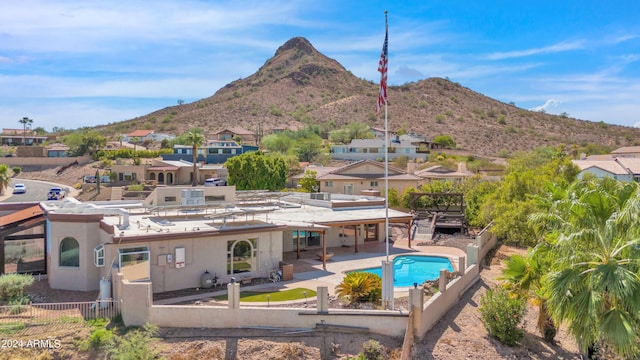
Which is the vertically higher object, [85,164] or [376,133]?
[376,133]

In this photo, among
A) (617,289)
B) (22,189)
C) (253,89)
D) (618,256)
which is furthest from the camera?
(253,89)

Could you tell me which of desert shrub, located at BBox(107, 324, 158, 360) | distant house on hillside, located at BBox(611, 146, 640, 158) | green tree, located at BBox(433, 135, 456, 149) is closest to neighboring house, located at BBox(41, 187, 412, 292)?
desert shrub, located at BBox(107, 324, 158, 360)

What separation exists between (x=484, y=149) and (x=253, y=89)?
9871 centimetres

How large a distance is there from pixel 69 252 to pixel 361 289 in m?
12.8

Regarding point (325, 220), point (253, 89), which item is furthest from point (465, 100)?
point (325, 220)

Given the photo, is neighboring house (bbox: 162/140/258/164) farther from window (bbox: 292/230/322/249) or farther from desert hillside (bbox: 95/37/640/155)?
window (bbox: 292/230/322/249)

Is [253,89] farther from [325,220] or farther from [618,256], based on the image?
[618,256]

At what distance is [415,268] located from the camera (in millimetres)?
26625

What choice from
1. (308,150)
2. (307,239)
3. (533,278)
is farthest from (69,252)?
(308,150)

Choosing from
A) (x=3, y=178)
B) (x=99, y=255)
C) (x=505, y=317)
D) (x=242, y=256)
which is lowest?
(x=505, y=317)

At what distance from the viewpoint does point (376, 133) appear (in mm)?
110375

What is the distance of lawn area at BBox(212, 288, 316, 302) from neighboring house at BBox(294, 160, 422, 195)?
1088 inches

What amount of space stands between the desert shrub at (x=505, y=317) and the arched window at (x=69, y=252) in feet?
55.8

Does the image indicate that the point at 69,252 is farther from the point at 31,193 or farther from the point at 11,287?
the point at 31,193
